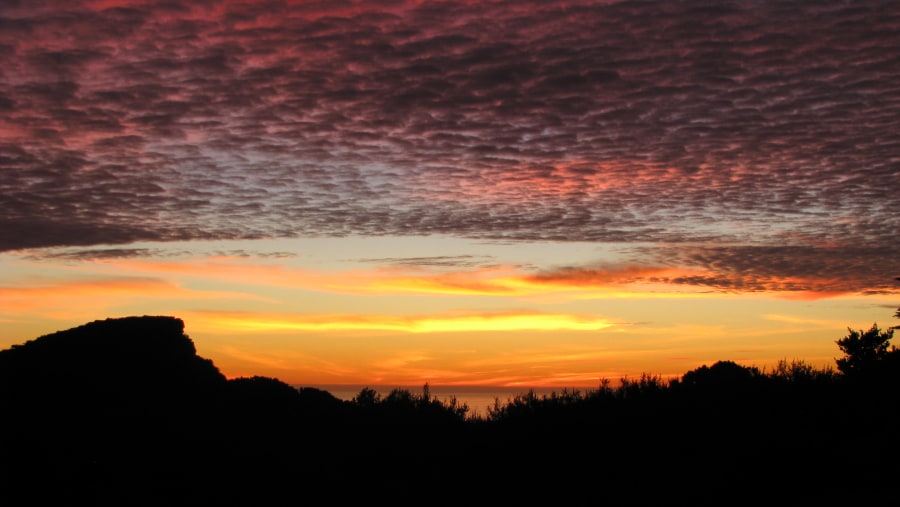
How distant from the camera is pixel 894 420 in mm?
12641

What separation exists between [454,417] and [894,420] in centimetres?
866

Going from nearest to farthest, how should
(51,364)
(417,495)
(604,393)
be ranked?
(417,495) < (51,364) < (604,393)

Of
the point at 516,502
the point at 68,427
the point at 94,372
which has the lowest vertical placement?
the point at 516,502

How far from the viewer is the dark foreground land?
39.2 feet

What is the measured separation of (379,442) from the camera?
15258mm

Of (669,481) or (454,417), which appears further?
(454,417)

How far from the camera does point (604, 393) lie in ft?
57.6

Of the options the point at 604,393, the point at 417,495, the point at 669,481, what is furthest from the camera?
the point at 604,393

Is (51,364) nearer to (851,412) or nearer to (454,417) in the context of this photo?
(454,417)

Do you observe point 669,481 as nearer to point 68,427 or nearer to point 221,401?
point 221,401

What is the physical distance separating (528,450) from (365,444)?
2.94m

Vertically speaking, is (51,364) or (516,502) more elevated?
(51,364)

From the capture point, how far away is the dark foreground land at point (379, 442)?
39.2ft

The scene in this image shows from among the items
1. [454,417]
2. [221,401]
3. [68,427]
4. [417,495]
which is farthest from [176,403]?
[454,417]
